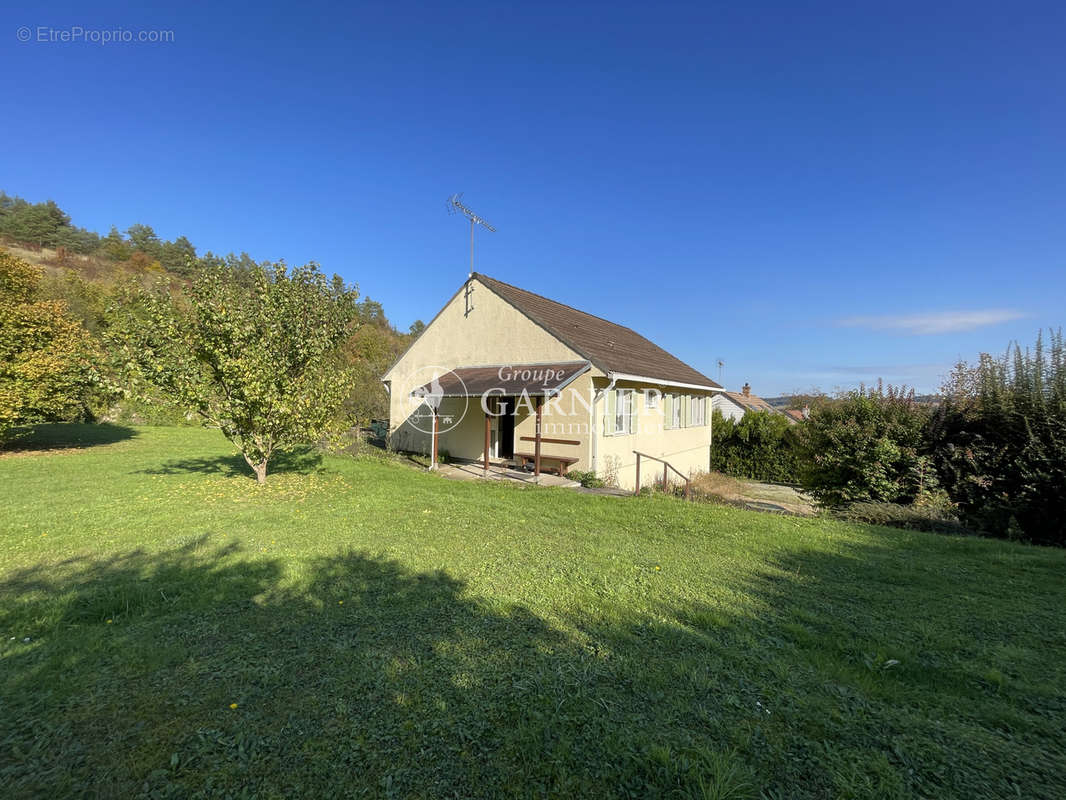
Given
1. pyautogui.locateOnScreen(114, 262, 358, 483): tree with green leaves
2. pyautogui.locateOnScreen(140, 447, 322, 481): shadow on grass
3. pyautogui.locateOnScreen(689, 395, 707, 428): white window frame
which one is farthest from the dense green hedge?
pyautogui.locateOnScreen(140, 447, 322, 481): shadow on grass

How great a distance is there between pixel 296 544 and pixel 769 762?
604 cm

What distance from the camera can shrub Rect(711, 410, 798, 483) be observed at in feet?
68.3

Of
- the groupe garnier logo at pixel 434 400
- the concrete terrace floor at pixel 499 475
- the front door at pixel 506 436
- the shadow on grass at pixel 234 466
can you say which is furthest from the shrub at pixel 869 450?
the shadow on grass at pixel 234 466

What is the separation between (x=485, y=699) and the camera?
2889mm

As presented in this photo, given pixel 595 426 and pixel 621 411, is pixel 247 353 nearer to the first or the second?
pixel 595 426

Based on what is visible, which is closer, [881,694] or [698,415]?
[881,694]

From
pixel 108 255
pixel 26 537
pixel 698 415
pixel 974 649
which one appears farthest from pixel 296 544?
pixel 108 255

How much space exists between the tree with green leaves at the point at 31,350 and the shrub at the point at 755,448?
81.7ft

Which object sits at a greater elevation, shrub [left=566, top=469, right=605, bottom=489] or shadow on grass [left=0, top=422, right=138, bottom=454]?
shadow on grass [left=0, top=422, right=138, bottom=454]

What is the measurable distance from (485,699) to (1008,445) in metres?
11.4

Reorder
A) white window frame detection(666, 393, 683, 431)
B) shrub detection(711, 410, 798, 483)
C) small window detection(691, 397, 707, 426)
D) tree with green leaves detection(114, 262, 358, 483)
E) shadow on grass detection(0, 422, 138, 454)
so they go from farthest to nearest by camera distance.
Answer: shrub detection(711, 410, 798, 483), small window detection(691, 397, 707, 426), white window frame detection(666, 393, 683, 431), shadow on grass detection(0, 422, 138, 454), tree with green leaves detection(114, 262, 358, 483)

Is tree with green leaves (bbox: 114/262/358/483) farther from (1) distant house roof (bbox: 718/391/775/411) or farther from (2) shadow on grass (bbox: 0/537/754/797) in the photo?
(1) distant house roof (bbox: 718/391/775/411)

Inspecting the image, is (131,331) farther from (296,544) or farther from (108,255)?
(108,255)

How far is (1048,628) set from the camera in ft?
13.1
